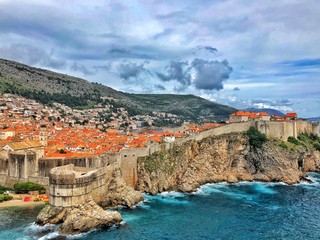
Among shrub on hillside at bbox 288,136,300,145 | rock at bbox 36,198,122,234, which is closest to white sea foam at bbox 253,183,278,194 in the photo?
shrub on hillside at bbox 288,136,300,145

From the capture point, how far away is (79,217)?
27.5 meters

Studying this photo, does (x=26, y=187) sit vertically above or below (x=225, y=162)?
below

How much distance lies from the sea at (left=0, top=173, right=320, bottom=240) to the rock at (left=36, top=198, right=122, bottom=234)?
60 cm

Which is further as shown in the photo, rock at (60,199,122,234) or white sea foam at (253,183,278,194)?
white sea foam at (253,183,278,194)

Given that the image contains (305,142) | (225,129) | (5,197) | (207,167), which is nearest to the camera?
(5,197)

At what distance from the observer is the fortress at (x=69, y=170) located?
95.8ft

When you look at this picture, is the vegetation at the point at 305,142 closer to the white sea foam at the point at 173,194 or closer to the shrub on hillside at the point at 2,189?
the white sea foam at the point at 173,194

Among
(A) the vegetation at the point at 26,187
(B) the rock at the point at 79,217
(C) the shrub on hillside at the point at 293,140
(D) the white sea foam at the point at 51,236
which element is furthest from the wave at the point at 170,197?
(C) the shrub on hillside at the point at 293,140

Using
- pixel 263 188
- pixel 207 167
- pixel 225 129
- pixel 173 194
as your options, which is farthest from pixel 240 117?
pixel 173 194

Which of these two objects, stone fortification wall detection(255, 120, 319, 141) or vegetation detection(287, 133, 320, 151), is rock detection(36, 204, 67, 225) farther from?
vegetation detection(287, 133, 320, 151)

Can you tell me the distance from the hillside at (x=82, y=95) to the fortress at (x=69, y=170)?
79.3m

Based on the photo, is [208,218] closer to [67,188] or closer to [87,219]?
[87,219]

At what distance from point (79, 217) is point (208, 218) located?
11.1 metres

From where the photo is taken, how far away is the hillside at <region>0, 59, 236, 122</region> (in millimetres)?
124062
